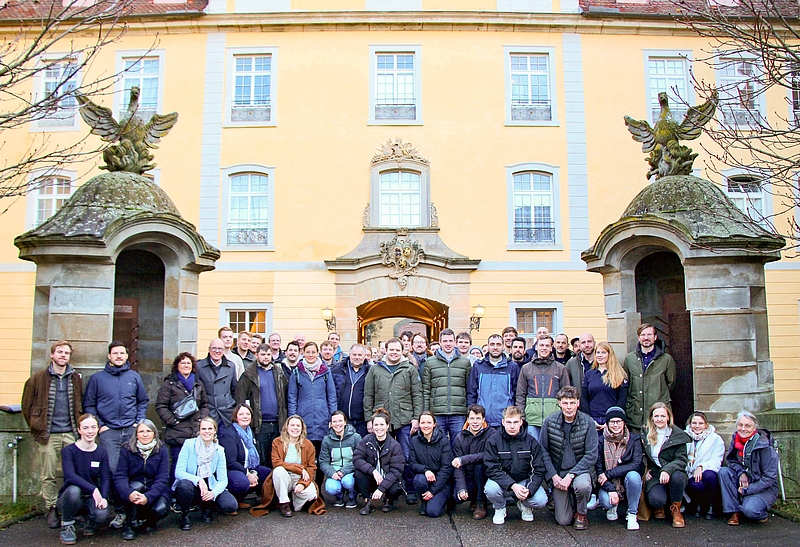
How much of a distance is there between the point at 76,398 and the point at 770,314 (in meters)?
15.8

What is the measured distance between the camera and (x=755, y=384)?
7.37 m

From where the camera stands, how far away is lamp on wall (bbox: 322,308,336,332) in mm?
16469

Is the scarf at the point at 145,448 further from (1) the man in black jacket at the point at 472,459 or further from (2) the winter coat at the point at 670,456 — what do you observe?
(2) the winter coat at the point at 670,456

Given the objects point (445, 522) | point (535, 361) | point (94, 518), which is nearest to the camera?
point (94, 518)

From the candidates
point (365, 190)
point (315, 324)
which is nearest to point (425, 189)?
point (365, 190)

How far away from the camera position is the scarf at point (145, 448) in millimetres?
6332

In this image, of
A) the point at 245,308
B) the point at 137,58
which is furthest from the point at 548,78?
the point at 137,58

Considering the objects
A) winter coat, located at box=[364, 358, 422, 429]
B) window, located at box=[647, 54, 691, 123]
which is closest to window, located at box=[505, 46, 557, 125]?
window, located at box=[647, 54, 691, 123]

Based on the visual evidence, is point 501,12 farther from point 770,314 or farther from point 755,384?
point 755,384

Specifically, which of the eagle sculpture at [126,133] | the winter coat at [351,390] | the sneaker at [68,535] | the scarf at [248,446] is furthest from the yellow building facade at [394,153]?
the sneaker at [68,535]

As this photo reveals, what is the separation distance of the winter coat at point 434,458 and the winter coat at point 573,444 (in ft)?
3.11

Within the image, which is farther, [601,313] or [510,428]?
[601,313]

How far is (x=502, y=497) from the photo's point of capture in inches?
256

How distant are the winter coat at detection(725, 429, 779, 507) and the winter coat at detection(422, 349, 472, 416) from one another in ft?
8.76
